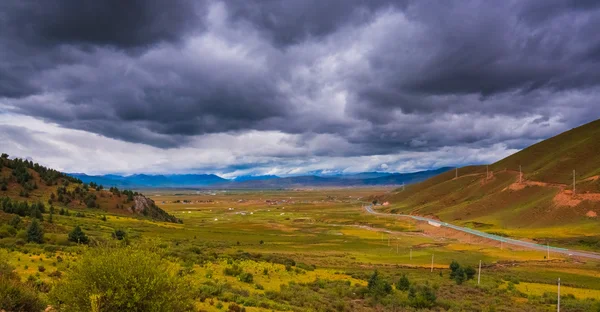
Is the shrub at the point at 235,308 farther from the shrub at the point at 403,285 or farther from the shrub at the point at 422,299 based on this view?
the shrub at the point at 403,285

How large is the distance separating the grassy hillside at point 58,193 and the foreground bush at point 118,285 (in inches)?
3248

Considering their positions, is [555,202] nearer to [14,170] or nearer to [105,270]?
[105,270]

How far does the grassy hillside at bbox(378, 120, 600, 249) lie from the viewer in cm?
A: 10160

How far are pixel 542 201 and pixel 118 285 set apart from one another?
138925 mm

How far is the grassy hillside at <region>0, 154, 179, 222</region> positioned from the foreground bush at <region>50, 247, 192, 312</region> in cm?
8251

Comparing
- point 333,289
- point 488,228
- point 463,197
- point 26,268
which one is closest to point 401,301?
point 333,289

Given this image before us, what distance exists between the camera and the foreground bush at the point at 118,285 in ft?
42.0

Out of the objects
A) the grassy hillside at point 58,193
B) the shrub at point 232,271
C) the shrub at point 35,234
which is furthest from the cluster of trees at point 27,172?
the shrub at point 232,271

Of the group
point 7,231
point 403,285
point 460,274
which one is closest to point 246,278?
point 403,285

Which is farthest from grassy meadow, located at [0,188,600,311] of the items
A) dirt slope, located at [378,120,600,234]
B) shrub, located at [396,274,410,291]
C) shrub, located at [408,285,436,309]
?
dirt slope, located at [378,120,600,234]

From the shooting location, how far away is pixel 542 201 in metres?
123

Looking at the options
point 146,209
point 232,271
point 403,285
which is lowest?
point 146,209

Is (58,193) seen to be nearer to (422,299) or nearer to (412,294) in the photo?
(412,294)

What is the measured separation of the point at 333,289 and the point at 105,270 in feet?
77.0
